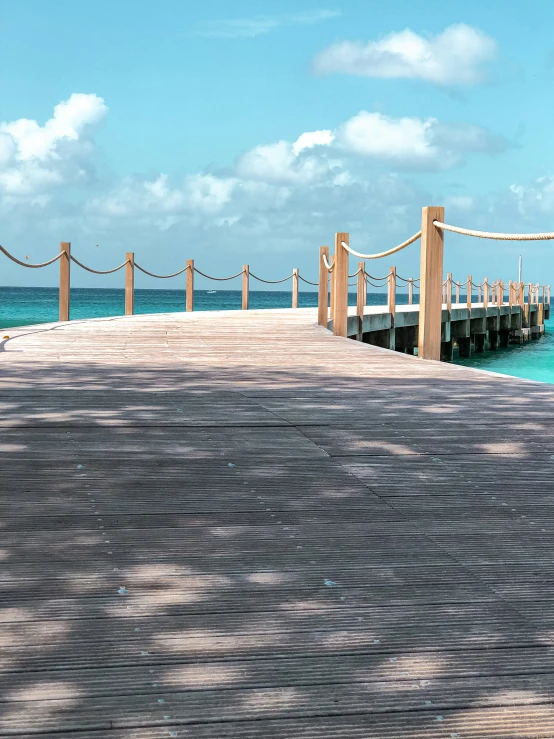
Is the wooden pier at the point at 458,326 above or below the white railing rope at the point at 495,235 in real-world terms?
below

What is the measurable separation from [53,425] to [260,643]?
236 centimetres

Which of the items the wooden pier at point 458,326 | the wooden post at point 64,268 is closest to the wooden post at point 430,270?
the wooden pier at point 458,326

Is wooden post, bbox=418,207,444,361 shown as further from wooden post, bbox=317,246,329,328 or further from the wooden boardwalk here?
wooden post, bbox=317,246,329,328

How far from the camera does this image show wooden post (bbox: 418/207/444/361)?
7.20m

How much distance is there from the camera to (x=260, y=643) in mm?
1593

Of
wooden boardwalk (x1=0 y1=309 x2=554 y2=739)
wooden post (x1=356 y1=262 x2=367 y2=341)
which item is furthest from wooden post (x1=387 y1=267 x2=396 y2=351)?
wooden boardwalk (x1=0 y1=309 x2=554 y2=739)

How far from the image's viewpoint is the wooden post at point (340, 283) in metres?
10.2

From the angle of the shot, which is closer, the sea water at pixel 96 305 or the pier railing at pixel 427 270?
the pier railing at pixel 427 270

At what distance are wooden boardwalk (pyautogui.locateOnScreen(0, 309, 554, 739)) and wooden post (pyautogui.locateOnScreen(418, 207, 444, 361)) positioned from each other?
303 centimetres

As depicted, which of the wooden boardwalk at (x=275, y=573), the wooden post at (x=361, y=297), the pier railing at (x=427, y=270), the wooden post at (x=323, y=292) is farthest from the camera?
the wooden post at (x=361, y=297)

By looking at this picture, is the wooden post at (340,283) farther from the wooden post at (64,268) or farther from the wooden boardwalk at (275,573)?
the wooden boardwalk at (275,573)

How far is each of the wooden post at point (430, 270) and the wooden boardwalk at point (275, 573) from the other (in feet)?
9.95

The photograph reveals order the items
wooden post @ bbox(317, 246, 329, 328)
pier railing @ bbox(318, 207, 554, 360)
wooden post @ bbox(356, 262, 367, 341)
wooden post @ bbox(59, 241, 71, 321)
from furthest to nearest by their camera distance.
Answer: wooden post @ bbox(356, 262, 367, 341)
wooden post @ bbox(59, 241, 71, 321)
wooden post @ bbox(317, 246, 329, 328)
pier railing @ bbox(318, 207, 554, 360)

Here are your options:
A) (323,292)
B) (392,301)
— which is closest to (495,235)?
(323,292)
